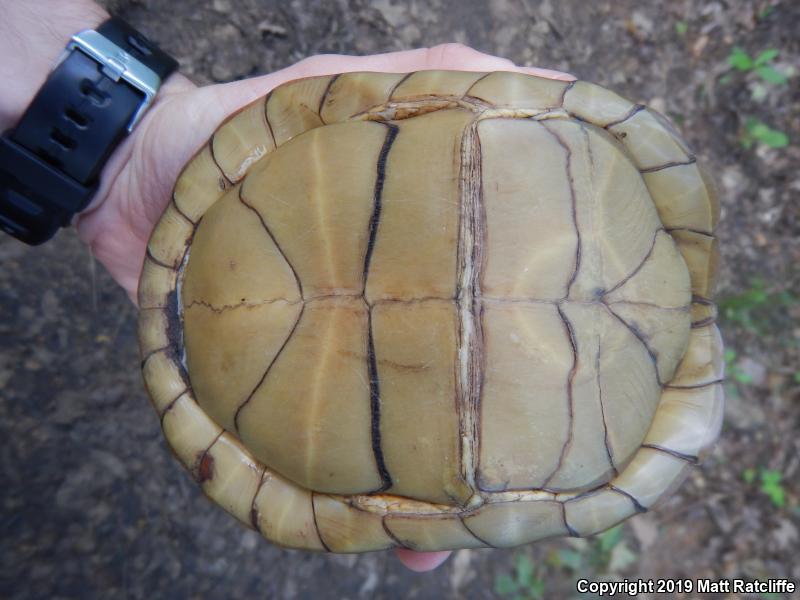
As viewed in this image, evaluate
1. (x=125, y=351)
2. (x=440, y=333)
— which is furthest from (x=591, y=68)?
(x=125, y=351)

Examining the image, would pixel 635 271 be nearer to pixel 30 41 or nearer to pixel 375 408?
pixel 375 408

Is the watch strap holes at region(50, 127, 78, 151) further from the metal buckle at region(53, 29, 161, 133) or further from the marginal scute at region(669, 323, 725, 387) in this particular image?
the marginal scute at region(669, 323, 725, 387)

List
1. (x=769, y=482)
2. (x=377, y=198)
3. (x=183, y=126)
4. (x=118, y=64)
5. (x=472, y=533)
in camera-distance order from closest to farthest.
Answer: (x=377, y=198)
(x=472, y=533)
(x=118, y=64)
(x=183, y=126)
(x=769, y=482)

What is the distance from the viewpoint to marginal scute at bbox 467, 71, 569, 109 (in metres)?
1.79

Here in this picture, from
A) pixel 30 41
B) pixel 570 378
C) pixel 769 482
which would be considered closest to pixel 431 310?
pixel 570 378

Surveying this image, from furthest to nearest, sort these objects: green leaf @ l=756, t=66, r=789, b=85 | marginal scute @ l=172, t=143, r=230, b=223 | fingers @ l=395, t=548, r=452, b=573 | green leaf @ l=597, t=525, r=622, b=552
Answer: green leaf @ l=756, t=66, r=789, b=85
green leaf @ l=597, t=525, r=622, b=552
fingers @ l=395, t=548, r=452, b=573
marginal scute @ l=172, t=143, r=230, b=223

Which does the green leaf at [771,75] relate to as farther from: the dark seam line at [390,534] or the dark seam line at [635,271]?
the dark seam line at [390,534]

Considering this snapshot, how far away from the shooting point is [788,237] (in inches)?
146

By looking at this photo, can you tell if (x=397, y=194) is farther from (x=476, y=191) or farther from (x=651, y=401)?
(x=651, y=401)

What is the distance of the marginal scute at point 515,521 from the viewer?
1.75 meters

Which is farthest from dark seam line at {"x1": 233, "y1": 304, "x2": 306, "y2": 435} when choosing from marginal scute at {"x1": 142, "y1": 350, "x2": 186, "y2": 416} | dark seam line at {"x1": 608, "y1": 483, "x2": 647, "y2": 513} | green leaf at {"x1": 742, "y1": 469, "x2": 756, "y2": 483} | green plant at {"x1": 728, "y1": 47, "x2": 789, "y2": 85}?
green plant at {"x1": 728, "y1": 47, "x2": 789, "y2": 85}

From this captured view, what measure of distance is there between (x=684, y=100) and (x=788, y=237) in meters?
1.02

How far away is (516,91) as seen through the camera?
5.90ft

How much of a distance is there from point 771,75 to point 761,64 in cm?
9
